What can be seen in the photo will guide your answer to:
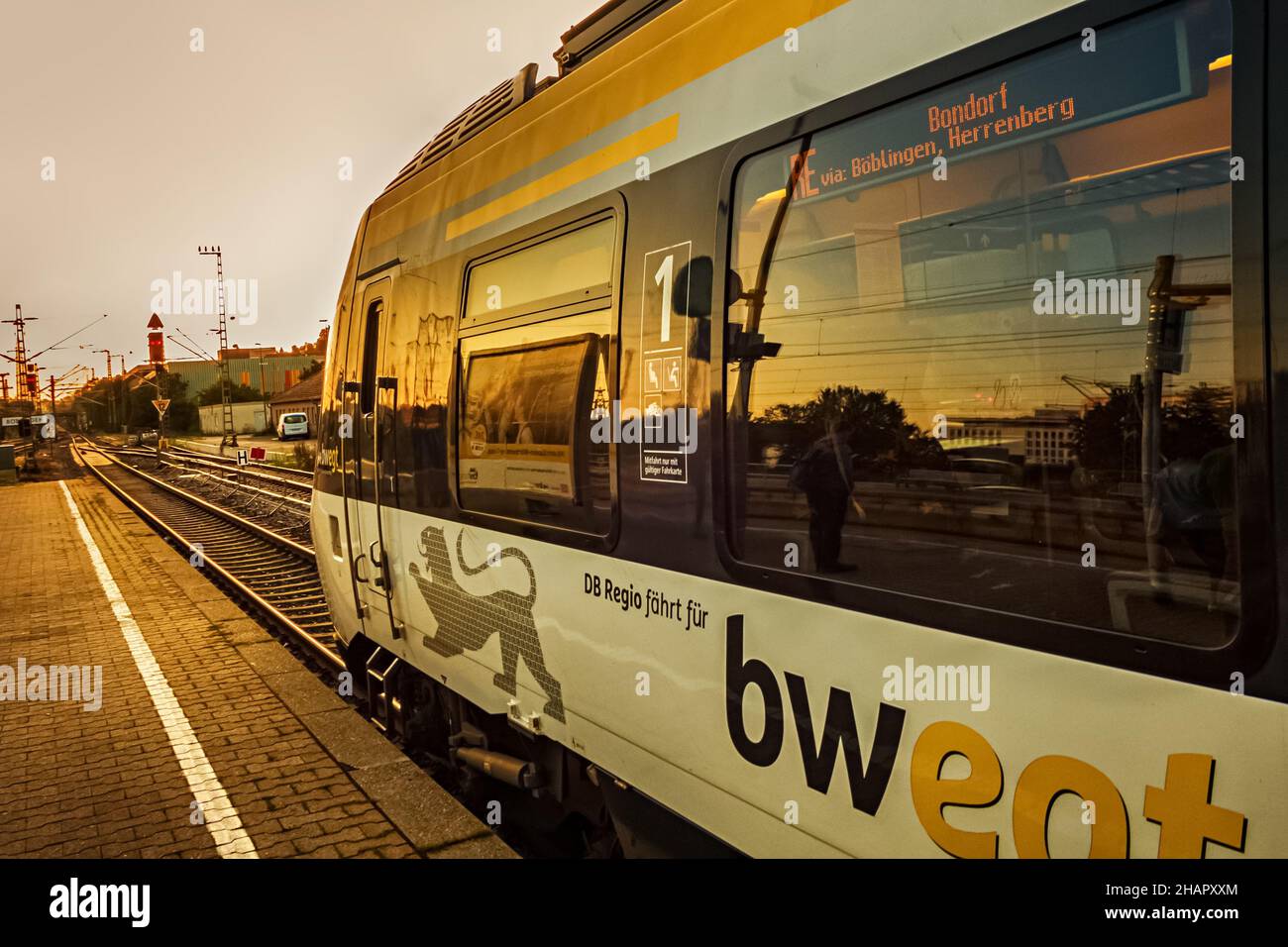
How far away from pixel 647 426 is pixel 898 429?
1.16 meters

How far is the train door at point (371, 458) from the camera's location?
643 centimetres

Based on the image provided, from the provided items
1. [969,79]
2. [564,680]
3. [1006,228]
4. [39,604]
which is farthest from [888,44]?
[39,604]

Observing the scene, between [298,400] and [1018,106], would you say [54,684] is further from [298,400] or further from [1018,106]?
[298,400]

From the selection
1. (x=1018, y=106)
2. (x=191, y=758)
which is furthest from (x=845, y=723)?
(x=191, y=758)

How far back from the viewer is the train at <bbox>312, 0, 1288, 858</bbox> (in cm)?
202

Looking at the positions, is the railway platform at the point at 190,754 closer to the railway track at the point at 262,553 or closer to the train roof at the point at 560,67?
the railway track at the point at 262,553

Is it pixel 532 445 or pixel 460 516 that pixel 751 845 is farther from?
pixel 460 516

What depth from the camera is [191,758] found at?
662 centimetres

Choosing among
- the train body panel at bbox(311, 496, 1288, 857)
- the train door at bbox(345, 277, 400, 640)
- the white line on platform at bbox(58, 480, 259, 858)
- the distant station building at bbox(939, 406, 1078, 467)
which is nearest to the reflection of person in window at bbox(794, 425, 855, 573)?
the train body panel at bbox(311, 496, 1288, 857)

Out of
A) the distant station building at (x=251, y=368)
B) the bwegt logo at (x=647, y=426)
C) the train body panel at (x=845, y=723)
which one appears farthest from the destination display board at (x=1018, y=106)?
the distant station building at (x=251, y=368)

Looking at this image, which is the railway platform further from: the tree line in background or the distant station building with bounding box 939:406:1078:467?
the tree line in background

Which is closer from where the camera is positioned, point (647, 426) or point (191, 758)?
point (647, 426)
